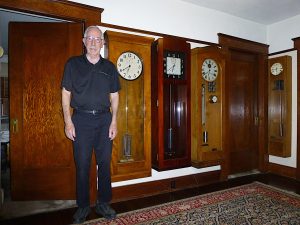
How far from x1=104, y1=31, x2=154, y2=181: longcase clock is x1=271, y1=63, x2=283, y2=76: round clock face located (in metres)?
2.12

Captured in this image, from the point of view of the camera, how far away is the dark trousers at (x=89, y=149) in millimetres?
1870

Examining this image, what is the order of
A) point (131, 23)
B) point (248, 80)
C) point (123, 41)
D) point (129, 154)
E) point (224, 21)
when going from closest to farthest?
point (123, 41), point (129, 154), point (131, 23), point (224, 21), point (248, 80)

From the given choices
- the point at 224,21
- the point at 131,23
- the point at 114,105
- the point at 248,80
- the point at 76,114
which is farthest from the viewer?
the point at 248,80

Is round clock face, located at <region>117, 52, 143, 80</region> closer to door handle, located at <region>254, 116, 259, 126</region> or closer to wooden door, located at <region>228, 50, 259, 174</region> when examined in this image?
wooden door, located at <region>228, 50, 259, 174</region>

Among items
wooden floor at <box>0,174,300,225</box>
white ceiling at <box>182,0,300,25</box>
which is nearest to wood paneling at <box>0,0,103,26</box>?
white ceiling at <box>182,0,300,25</box>

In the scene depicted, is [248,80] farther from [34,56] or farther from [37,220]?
[37,220]

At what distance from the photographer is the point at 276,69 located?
11.0 feet

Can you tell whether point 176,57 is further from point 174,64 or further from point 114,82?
point 114,82

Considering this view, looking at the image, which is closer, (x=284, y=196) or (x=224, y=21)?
(x=284, y=196)

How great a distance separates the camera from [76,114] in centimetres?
190

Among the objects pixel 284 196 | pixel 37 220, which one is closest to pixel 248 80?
pixel 284 196

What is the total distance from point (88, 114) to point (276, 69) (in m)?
2.88

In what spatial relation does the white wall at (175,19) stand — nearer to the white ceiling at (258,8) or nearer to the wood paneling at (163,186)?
the white ceiling at (258,8)

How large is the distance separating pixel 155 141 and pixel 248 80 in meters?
2.04
